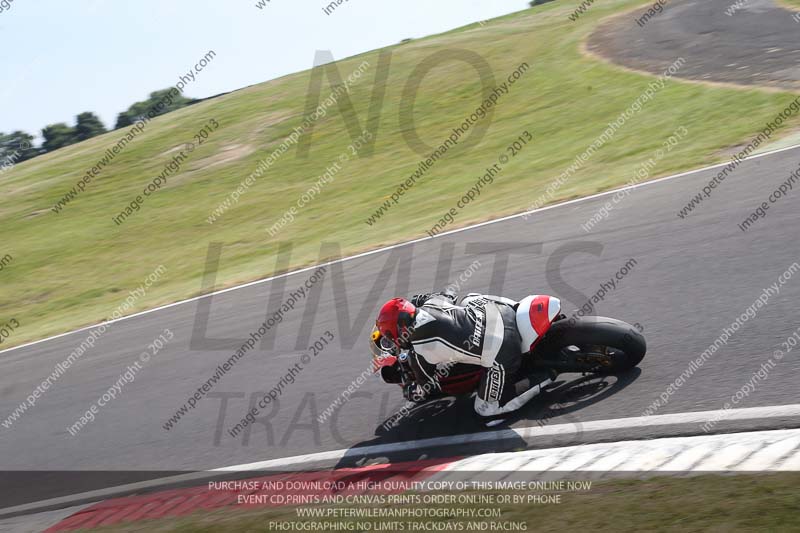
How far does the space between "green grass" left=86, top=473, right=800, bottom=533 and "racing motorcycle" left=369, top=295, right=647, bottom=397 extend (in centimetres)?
189

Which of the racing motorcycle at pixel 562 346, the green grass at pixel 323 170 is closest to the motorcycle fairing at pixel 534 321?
the racing motorcycle at pixel 562 346

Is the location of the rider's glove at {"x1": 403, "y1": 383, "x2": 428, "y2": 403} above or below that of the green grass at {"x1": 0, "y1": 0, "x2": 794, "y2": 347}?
below

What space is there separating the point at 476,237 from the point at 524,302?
18.6 feet

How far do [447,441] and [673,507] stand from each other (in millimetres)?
2557

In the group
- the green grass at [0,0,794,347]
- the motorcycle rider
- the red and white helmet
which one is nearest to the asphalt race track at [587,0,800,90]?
the green grass at [0,0,794,347]

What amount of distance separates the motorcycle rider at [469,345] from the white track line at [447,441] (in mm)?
348

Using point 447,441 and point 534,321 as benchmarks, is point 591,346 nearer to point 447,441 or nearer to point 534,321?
point 534,321

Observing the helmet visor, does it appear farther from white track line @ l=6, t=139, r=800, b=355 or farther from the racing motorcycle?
white track line @ l=6, t=139, r=800, b=355

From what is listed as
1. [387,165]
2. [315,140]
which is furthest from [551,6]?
[387,165]

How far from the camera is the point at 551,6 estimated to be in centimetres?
3553

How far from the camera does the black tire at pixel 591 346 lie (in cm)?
652

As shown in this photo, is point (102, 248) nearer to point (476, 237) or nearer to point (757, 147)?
point (476, 237)

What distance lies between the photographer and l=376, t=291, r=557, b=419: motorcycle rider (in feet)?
21.3

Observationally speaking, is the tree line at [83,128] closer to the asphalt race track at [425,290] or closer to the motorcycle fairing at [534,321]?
the asphalt race track at [425,290]
